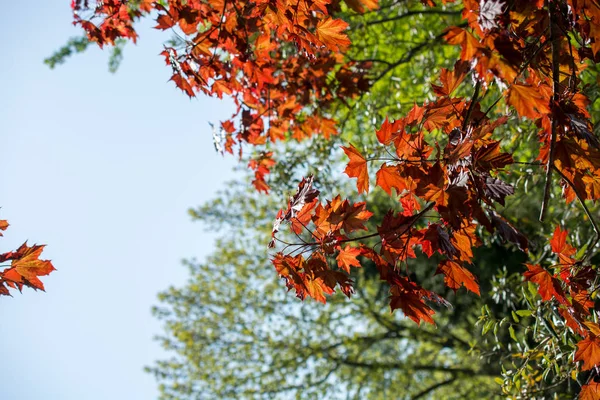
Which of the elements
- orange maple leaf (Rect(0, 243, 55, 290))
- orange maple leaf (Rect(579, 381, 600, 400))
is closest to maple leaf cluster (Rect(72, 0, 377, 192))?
orange maple leaf (Rect(0, 243, 55, 290))

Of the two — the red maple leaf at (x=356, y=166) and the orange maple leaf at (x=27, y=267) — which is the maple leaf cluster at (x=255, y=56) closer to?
the red maple leaf at (x=356, y=166)

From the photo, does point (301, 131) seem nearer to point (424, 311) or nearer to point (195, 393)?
point (424, 311)

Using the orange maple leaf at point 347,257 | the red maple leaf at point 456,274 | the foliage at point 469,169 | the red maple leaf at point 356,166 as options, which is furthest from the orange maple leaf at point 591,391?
the red maple leaf at point 356,166

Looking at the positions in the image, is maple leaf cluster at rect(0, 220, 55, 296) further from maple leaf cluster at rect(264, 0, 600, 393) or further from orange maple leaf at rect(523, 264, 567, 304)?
orange maple leaf at rect(523, 264, 567, 304)

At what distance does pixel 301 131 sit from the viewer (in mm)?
4297

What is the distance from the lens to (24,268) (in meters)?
2.07

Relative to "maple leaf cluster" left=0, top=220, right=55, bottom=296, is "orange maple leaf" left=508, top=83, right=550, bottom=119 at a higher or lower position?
lower

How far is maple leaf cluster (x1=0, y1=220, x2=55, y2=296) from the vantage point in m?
2.03

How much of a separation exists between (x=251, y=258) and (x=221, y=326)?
54.5 inches

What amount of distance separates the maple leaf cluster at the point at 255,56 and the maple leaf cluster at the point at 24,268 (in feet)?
3.66

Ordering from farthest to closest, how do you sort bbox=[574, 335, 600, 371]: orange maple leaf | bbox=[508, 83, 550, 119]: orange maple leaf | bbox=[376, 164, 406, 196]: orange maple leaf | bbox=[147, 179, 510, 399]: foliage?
bbox=[147, 179, 510, 399]: foliage, bbox=[574, 335, 600, 371]: orange maple leaf, bbox=[376, 164, 406, 196]: orange maple leaf, bbox=[508, 83, 550, 119]: orange maple leaf

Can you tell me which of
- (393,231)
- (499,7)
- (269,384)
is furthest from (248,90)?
(269,384)

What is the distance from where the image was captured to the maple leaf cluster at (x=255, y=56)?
220cm

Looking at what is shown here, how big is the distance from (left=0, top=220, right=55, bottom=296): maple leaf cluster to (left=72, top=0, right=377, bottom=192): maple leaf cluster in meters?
1.12
